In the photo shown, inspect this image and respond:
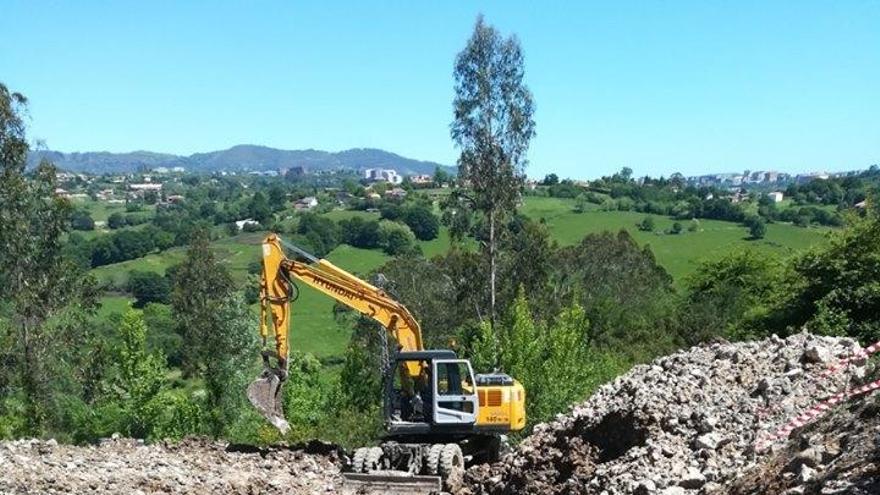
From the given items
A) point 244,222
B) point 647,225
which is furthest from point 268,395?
point 244,222

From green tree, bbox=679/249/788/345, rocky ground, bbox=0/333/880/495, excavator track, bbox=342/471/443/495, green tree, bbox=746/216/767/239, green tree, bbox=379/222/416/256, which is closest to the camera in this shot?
rocky ground, bbox=0/333/880/495

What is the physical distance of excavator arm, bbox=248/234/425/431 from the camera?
16953 millimetres

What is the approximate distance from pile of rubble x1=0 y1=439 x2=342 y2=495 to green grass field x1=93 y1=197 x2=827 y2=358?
1680 inches

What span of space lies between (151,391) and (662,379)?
63.7ft

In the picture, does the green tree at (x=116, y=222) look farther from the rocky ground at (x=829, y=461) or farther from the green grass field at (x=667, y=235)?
the rocky ground at (x=829, y=461)

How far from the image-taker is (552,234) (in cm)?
8531

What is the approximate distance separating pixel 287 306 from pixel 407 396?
279 cm

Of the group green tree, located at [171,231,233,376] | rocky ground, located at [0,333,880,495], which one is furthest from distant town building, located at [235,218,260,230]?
rocky ground, located at [0,333,880,495]

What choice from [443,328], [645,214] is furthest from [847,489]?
[645,214]

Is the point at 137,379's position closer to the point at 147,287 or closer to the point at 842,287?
the point at 842,287

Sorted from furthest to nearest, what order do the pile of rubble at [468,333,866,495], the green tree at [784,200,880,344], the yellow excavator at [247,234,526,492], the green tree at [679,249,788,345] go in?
the green tree at [679,249,788,345] < the green tree at [784,200,880,344] < the yellow excavator at [247,234,526,492] < the pile of rubble at [468,333,866,495]

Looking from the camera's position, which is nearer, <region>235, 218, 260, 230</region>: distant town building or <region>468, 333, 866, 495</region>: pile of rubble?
<region>468, 333, 866, 495</region>: pile of rubble

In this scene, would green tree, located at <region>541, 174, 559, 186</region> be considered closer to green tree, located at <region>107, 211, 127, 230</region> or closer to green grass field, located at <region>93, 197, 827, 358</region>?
green grass field, located at <region>93, 197, 827, 358</region>

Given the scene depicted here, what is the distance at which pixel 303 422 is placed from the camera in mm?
32094
